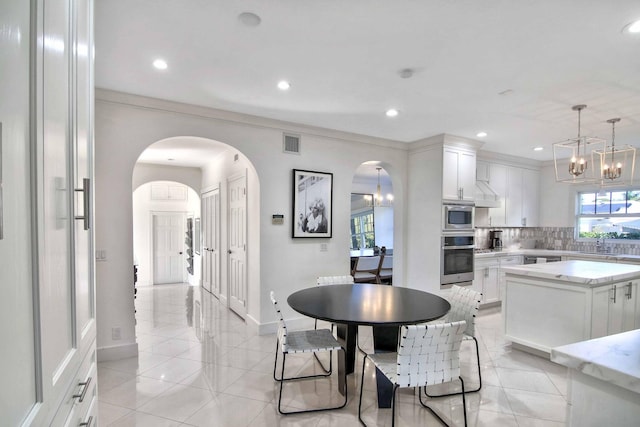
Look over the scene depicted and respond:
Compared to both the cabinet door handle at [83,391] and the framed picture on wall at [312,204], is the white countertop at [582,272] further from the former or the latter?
the cabinet door handle at [83,391]

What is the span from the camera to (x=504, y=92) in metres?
3.13

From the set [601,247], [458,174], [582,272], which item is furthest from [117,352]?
[601,247]

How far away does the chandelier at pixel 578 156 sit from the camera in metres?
3.30

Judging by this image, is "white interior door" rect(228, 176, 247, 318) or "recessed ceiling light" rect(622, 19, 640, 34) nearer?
"recessed ceiling light" rect(622, 19, 640, 34)

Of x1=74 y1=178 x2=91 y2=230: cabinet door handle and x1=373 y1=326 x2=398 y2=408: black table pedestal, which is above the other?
x1=74 y1=178 x2=91 y2=230: cabinet door handle

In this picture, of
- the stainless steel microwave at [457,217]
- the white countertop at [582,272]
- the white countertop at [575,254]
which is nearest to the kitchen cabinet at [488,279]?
the white countertop at [575,254]

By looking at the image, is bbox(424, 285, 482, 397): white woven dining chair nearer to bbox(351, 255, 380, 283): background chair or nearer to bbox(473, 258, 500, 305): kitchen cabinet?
bbox(473, 258, 500, 305): kitchen cabinet

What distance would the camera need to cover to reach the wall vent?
163 inches

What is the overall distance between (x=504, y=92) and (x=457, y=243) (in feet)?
7.99

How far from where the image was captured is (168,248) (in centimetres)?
788

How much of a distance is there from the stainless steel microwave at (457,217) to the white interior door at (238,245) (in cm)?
293

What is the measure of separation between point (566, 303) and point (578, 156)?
1521 mm

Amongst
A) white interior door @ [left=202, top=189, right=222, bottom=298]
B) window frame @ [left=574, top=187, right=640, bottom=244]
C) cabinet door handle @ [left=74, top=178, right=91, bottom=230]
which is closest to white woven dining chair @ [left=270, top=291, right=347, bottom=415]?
cabinet door handle @ [left=74, top=178, right=91, bottom=230]

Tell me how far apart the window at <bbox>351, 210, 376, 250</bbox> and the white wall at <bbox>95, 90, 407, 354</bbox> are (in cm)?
419
